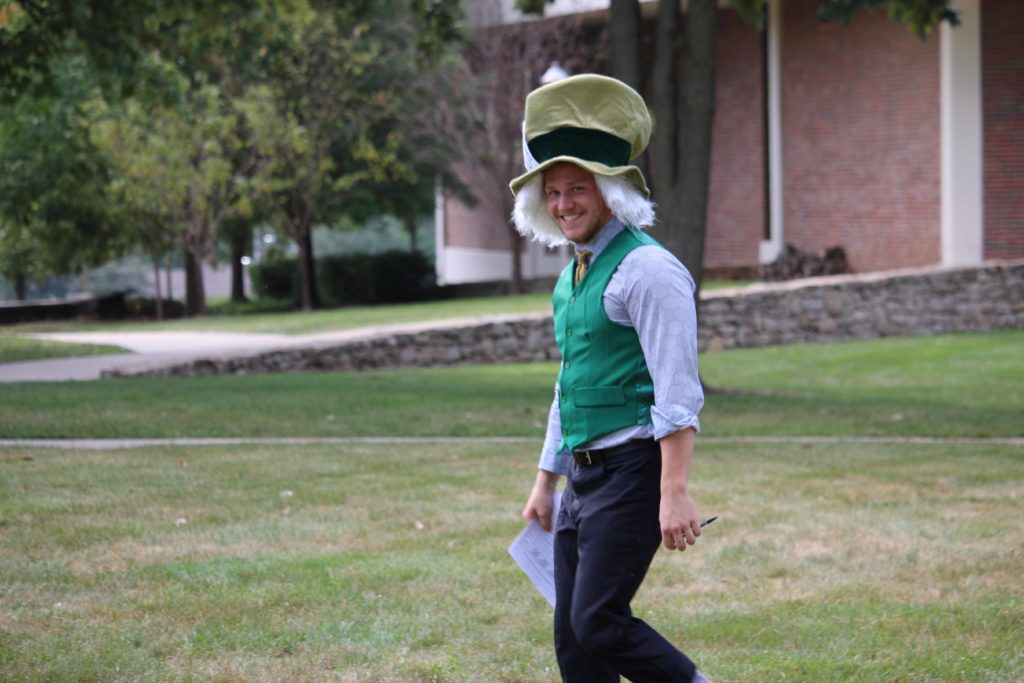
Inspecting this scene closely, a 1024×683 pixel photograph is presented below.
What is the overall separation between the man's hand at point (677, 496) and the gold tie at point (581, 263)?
531 millimetres

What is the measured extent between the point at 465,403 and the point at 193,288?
870 inches

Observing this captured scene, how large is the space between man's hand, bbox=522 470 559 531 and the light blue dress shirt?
0.34 metres

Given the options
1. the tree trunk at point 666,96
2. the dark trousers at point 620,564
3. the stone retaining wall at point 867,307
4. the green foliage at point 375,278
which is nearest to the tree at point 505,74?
the green foliage at point 375,278

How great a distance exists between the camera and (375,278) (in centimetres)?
3697

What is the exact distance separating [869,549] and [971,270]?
1652 centimetres

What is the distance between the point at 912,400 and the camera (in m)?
13.4

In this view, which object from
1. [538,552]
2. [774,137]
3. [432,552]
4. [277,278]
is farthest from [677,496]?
[277,278]

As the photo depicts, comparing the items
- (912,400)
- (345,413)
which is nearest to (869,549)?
(345,413)

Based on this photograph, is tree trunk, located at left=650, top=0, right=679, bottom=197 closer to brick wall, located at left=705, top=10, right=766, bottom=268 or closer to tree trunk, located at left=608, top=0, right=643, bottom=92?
tree trunk, located at left=608, top=0, right=643, bottom=92

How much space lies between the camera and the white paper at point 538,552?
381 centimetres

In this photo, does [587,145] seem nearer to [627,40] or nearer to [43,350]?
[627,40]

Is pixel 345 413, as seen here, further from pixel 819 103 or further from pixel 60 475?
pixel 819 103

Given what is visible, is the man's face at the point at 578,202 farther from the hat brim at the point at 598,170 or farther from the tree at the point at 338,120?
the tree at the point at 338,120

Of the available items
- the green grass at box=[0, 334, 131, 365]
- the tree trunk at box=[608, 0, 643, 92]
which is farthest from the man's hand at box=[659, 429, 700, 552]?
the green grass at box=[0, 334, 131, 365]
